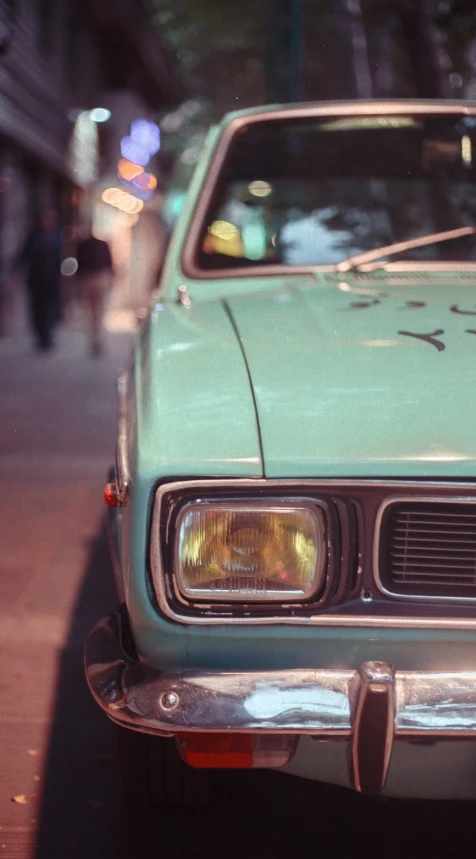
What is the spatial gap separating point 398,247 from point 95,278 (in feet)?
36.0

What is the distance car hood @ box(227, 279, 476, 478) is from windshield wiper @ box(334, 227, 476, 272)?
15.8 inches

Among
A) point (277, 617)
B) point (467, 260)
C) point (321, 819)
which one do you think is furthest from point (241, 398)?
point (467, 260)

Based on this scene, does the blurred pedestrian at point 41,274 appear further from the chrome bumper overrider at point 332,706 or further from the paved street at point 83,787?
the chrome bumper overrider at point 332,706

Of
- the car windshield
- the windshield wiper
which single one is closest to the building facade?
the car windshield

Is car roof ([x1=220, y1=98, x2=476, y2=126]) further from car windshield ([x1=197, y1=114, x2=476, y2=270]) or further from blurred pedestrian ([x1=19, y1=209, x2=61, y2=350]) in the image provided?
blurred pedestrian ([x1=19, y1=209, x2=61, y2=350])

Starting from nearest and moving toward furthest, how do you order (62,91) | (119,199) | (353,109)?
1. (353,109)
2. (62,91)
3. (119,199)

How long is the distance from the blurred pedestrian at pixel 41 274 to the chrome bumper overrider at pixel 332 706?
1212 cm

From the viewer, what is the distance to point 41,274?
14.1 meters

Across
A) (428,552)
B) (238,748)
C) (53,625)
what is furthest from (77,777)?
A: (428,552)

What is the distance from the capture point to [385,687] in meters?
1.87

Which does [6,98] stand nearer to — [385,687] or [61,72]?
[61,72]

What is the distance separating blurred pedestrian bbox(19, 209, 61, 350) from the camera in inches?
542

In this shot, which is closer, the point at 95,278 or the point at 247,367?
the point at 247,367

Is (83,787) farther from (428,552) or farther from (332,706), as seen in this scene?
(428,552)
